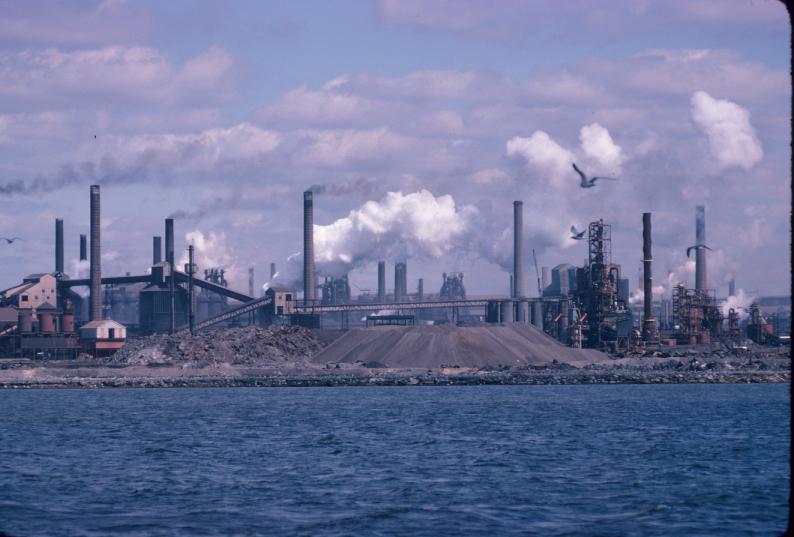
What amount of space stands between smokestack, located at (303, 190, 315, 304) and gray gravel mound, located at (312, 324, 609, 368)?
26114 millimetres

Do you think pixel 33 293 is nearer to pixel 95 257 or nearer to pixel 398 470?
pixel 95 257

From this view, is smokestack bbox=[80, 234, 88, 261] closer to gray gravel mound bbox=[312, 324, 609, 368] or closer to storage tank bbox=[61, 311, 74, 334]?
storage tank bbox=[61, 311, 74, 334]

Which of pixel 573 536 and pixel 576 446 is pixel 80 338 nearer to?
pixel 576 446

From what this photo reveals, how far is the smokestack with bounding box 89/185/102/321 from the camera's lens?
5231 inches

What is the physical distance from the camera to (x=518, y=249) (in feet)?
520

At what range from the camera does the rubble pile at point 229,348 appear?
11150 cm

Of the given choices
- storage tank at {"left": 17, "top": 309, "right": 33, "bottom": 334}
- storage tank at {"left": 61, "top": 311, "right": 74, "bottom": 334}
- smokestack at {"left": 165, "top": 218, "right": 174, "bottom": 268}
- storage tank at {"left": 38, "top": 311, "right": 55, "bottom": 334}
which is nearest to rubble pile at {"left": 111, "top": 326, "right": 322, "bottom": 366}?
storage tank at {"left": 38, "top": 311, "right": 55, "bottom": 334}

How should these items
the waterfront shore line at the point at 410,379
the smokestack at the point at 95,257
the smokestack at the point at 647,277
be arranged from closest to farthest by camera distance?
the waterfront shore line at the point at 410,379 < the smokestack at the point at 647,277 < the smokestack at the point at 95,257

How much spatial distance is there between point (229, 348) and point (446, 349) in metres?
21.4

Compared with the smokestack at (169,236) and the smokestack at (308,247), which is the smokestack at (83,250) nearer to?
the smokestack at (169,236)

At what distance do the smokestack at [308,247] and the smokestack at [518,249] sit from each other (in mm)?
29838

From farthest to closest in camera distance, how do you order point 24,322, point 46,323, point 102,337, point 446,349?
1. point 24,322
2. point 46,323
3. point 102,337
4. point 446,349

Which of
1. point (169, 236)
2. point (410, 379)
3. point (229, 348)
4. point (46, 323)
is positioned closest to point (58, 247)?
point (169, 236)

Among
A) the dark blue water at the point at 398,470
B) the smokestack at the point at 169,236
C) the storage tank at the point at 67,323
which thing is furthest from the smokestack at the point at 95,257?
the dark blue water at the point at 398,470
